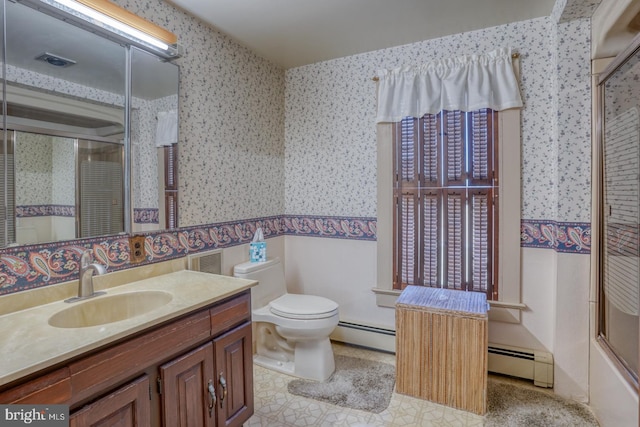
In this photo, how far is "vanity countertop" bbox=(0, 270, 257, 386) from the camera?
95cm

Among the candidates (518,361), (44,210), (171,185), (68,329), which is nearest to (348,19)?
(171,185)

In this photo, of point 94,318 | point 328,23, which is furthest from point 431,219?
point 94,318

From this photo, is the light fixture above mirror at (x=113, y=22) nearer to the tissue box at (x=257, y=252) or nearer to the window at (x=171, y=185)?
the window at (x=171, y=185)

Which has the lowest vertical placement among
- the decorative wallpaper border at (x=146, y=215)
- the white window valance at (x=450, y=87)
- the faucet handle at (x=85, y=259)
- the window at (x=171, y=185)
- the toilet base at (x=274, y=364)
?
the toilet base at (x=274, y=364)

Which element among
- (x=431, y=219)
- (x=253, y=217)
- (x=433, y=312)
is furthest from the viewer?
(x=253, y=217)

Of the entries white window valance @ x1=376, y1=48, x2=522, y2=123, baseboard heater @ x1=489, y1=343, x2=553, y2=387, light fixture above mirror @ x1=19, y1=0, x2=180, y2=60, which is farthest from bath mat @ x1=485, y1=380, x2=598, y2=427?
light fixture above mirror @ x1=19, y1=0, x2=180, y2=60

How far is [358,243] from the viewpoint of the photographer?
2.80 meters

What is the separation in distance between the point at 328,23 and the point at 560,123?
62.2 inches

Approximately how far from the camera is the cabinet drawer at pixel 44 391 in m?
0.90

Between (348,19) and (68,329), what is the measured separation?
87.1 inches

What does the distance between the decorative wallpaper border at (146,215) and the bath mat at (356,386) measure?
1.36 meters

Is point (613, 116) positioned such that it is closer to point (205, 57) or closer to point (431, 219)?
point (431, 219)

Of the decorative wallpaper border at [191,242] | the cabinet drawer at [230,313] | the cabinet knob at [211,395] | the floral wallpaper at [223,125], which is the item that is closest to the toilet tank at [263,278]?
the decorative wallpaper border at [191,242]

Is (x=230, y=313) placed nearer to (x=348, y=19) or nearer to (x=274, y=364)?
(x=274, y=364)
